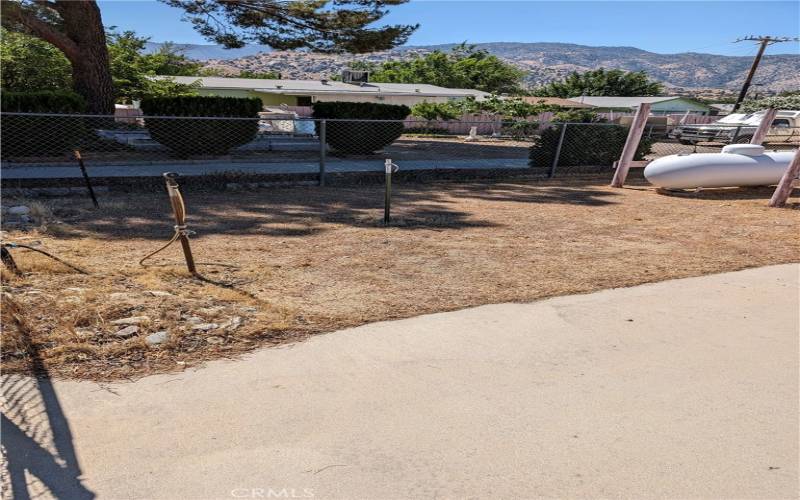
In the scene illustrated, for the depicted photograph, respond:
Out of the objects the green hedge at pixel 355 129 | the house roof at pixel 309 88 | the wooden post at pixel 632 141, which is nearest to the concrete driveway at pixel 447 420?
the wooden post at pixel 632 141

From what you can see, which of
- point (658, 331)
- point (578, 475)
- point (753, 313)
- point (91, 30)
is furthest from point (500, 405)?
point (91, 30)

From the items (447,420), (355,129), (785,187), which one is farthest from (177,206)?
(355,129)

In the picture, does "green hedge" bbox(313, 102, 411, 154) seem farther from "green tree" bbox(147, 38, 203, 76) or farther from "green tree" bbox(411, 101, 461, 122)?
"green tree" bbox(147, 38, 203, 76)

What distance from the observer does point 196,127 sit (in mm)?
12672

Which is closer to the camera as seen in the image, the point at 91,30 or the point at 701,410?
the point at 701,410

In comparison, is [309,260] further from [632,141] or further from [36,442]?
[632,141]

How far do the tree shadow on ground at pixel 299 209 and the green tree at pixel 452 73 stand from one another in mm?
45089

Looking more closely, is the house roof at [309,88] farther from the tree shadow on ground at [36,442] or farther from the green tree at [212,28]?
the tree shadow on ground at [36,442]

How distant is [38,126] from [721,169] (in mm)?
13450

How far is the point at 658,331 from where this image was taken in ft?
14.1

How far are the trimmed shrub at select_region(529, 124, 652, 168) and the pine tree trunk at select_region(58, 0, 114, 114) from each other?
10.6 meters

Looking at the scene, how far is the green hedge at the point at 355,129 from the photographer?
1458cm

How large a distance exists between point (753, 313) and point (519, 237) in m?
2.95

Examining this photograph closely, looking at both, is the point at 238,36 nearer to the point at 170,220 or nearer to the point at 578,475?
the point at 170,220
